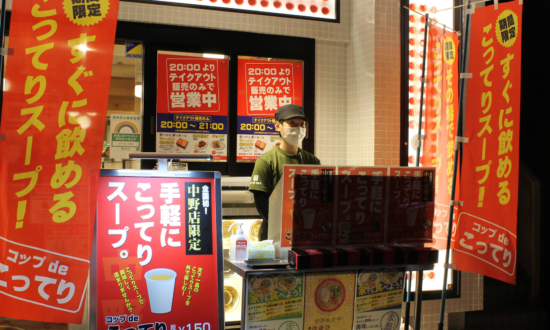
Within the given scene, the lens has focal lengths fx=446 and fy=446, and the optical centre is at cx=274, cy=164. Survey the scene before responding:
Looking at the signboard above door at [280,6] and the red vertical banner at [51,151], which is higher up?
the signboard above door at [280,6]

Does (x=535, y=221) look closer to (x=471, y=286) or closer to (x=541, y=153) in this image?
(x=541, y=153)

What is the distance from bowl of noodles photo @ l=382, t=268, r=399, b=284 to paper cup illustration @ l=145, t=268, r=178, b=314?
1052mm

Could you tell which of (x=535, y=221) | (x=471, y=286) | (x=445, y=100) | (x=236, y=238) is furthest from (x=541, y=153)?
(x=236, y=238)

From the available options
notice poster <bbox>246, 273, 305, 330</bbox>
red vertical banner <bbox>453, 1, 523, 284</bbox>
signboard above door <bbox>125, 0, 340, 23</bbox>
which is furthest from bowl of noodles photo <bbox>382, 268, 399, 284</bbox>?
signboard above door <bbox>125, 0, 340, 23</bbox>

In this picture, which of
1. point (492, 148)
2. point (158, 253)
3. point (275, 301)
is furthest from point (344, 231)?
point (492, 148)

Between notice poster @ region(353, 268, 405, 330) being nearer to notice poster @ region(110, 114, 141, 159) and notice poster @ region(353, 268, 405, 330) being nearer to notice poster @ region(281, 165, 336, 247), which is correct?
notice poster @ region(281, 165, 336, 247)

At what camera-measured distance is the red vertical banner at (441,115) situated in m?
3.54

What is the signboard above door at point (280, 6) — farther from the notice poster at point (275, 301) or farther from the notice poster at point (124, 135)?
the notice poster at point (275, 301)

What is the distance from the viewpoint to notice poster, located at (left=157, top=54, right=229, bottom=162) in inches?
170

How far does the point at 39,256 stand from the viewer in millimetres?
2219

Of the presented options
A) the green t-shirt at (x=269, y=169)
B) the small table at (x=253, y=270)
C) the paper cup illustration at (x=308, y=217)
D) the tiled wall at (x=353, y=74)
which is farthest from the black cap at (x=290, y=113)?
the tiled wall at (x=353, y=74)

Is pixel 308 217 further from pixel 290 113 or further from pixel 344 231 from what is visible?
pixel 290 113

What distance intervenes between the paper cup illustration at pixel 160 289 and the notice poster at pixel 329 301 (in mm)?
641

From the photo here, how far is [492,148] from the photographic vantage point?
9.70ft
